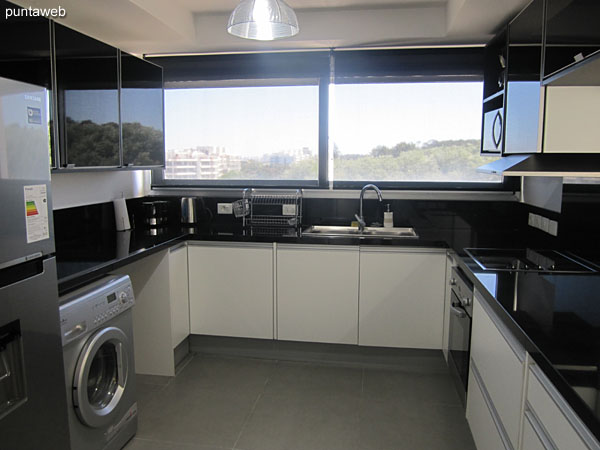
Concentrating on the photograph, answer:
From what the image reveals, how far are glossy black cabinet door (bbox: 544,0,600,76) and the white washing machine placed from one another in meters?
2.12

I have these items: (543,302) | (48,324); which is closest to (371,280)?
(543,302)

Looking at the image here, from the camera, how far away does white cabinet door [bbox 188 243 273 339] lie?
10.8 ft

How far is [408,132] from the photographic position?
3.70m

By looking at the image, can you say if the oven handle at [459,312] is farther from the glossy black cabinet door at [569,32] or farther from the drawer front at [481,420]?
the glossy black cabinet door at [569,32]

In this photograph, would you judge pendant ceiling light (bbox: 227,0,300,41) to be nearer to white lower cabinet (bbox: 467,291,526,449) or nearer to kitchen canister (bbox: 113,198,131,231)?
white lower cabinet (bbox: 467,291,526,449)

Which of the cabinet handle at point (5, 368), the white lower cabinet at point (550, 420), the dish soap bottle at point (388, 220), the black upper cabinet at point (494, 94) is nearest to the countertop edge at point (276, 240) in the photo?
the dish soap bottle at point (388, 220)

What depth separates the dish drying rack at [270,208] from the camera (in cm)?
370

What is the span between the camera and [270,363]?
3.37 metres

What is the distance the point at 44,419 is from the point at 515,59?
2776mm

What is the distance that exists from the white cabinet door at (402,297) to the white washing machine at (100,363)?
1503mm

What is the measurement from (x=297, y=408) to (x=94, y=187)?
1.95 meters

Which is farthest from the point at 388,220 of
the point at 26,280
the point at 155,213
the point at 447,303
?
the point at 26,280

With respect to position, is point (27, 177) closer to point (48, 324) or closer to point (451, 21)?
point (48, 324)

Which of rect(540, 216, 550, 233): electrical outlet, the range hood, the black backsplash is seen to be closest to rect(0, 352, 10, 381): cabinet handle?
the black backsplash
